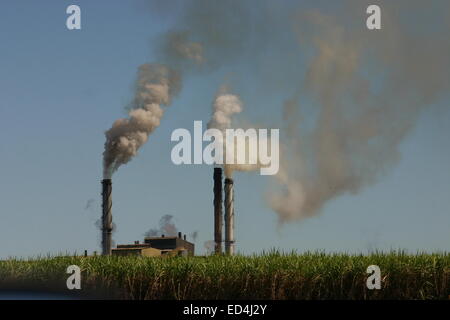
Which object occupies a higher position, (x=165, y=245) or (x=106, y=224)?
(x=106, y=224)

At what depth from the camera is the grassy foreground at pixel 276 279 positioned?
81.8ft

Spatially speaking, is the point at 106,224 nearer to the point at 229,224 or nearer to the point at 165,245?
the point at 229,224

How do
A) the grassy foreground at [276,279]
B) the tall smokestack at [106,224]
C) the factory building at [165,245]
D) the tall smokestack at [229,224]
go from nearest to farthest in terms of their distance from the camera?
the grassy foreground at [276,279] → the tall smokestack at [106,224] → the tall smokestack at [229,224] → the factory building at [165,245]

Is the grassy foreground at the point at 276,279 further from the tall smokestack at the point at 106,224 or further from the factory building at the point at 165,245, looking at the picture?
the factory building at the point at 165,245

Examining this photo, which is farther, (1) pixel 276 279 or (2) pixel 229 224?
(2) pixel 229 224

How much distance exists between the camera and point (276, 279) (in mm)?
25078

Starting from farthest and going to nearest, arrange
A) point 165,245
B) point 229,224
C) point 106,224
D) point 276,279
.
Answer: point 165,245 < point 229,224 < point 106,224 < point 276,279

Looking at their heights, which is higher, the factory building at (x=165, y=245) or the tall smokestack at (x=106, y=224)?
the tall smokestack at (x=106, y=224)

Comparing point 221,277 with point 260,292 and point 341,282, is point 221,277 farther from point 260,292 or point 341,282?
point 341,282

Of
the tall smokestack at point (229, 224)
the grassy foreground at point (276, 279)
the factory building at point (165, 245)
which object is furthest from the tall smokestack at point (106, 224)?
the grassy foreground at point (276, 279)

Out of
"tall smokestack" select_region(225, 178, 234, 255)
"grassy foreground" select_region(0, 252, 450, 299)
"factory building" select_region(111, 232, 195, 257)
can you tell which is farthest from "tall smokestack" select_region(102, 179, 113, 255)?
"grassy foreground" select_region(0, 252, 450, 299)

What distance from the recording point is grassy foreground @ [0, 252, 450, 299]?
2494cm

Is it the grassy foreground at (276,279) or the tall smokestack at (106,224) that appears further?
the tall smokestack at (106,224)

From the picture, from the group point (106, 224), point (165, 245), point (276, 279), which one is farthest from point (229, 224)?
point (276, 279)
